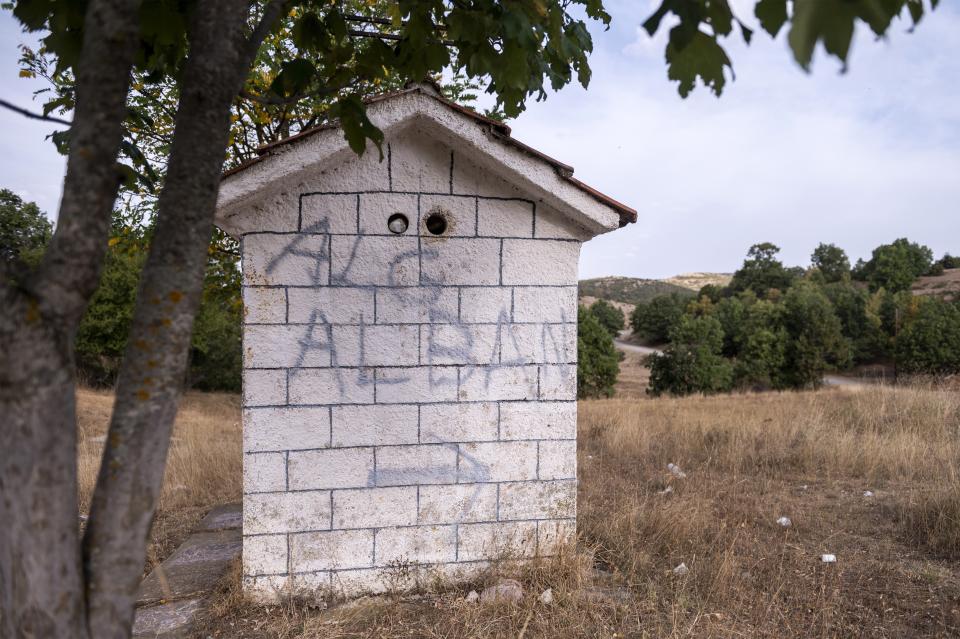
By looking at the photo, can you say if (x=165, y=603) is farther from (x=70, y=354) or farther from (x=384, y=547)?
(x=70, y=354)

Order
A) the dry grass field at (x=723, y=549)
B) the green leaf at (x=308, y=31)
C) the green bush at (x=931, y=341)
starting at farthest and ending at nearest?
the green bush at (x=931, y=341) < the dry grass field at (x=723, y=549) < the green leaf at (x=308, y=31)

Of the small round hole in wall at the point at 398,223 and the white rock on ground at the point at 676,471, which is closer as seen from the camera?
the small round hole in wall at the point at 398,223

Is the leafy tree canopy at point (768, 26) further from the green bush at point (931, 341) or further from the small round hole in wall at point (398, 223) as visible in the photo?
the green bush at point (931, 341)

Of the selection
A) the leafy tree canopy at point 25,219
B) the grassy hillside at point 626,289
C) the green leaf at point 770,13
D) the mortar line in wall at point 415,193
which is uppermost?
the grassy hillside at point 626,289

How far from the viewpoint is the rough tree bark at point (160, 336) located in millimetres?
1419

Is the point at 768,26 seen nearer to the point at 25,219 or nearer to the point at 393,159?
the point at 393,159

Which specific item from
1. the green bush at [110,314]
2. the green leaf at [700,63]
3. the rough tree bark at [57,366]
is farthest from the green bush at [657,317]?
the rough tree bark at [57,366]

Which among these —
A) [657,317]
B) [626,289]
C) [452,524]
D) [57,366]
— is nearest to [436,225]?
[452,524]

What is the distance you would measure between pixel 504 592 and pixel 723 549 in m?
2.05

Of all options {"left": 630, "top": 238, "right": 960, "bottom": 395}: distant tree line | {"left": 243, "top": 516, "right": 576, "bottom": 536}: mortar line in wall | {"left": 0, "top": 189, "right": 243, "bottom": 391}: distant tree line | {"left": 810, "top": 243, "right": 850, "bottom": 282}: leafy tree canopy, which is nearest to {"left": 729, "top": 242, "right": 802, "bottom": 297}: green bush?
{"left": 810, "top": 243, "right": 850, "bottom": 282}: leafy tree canopy

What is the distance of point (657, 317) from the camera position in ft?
228

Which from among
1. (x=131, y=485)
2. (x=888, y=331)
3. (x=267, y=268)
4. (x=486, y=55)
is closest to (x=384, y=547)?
(x=267, y=268)

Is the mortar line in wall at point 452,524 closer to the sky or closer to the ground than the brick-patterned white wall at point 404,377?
closer to the ground

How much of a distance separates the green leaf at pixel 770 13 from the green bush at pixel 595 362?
31.9m
